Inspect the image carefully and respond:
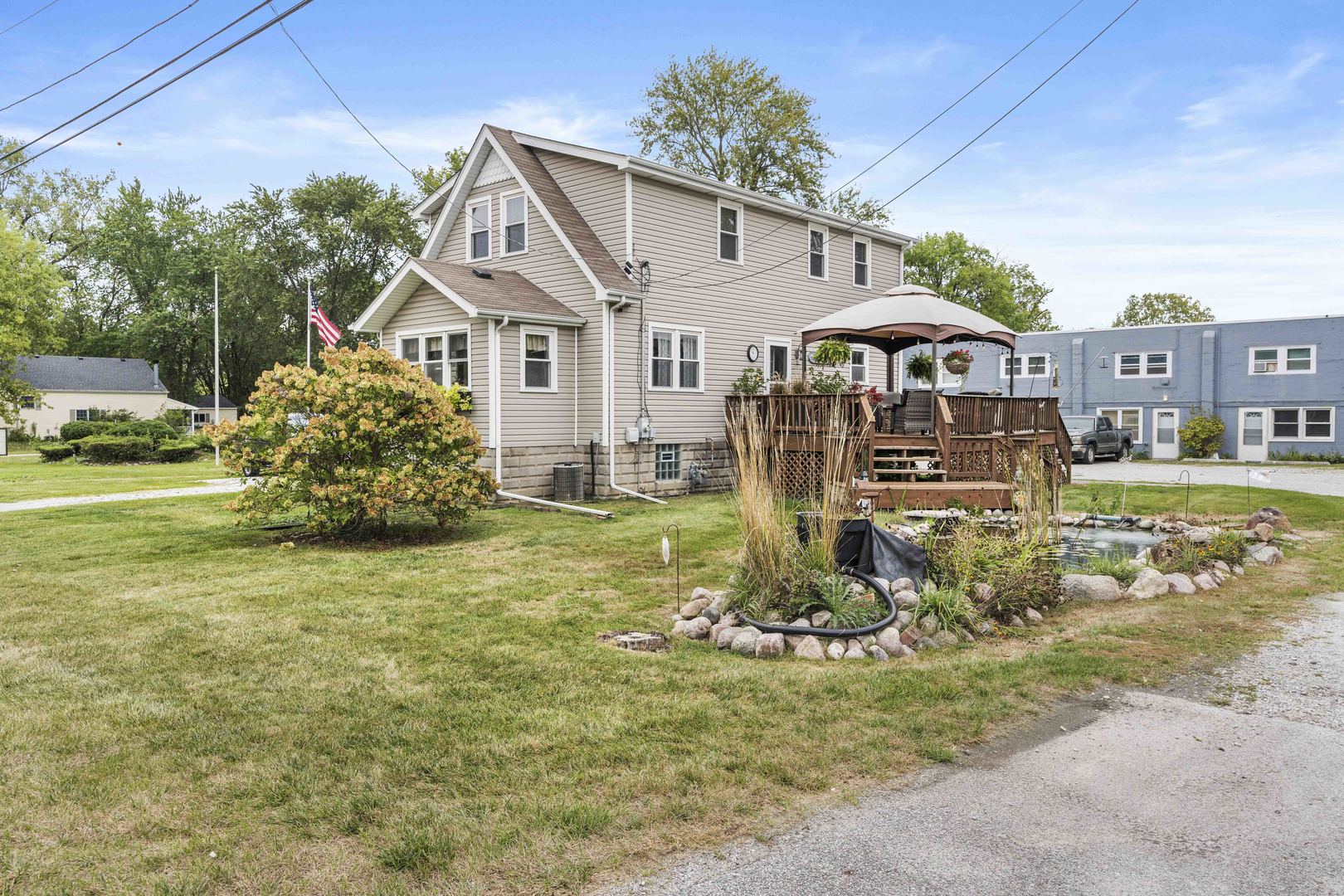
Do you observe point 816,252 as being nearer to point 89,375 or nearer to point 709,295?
point 709,295

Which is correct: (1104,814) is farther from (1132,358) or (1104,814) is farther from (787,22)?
(1132,358)

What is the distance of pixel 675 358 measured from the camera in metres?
16.1

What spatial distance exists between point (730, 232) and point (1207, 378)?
21306mm

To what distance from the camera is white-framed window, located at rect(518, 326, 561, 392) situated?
14391mm

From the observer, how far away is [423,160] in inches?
1310

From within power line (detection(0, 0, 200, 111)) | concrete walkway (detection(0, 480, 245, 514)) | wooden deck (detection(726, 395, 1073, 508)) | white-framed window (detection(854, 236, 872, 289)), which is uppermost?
power line (detection(0, 0, 200, 111))

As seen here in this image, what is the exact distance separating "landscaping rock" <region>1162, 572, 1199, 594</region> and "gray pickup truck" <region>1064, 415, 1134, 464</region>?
19.6 meters

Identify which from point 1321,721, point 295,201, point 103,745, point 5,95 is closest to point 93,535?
point 5,95

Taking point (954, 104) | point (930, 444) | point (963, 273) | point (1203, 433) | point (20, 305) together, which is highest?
point (963, 273)

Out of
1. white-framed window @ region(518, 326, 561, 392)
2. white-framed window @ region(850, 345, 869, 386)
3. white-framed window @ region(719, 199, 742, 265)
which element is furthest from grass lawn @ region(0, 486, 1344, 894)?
white-framed window @ region(850, 345, 869, 386)

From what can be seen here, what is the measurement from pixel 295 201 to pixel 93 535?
30.1 metres

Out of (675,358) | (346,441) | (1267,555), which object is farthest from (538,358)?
(1267,555)

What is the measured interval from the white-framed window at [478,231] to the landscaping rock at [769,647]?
13051 millimetres

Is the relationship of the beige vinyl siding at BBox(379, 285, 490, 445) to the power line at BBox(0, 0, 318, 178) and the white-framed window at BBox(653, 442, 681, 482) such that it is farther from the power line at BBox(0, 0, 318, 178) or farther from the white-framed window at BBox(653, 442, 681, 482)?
the power line at BBox(0, 0, 318, 178)
